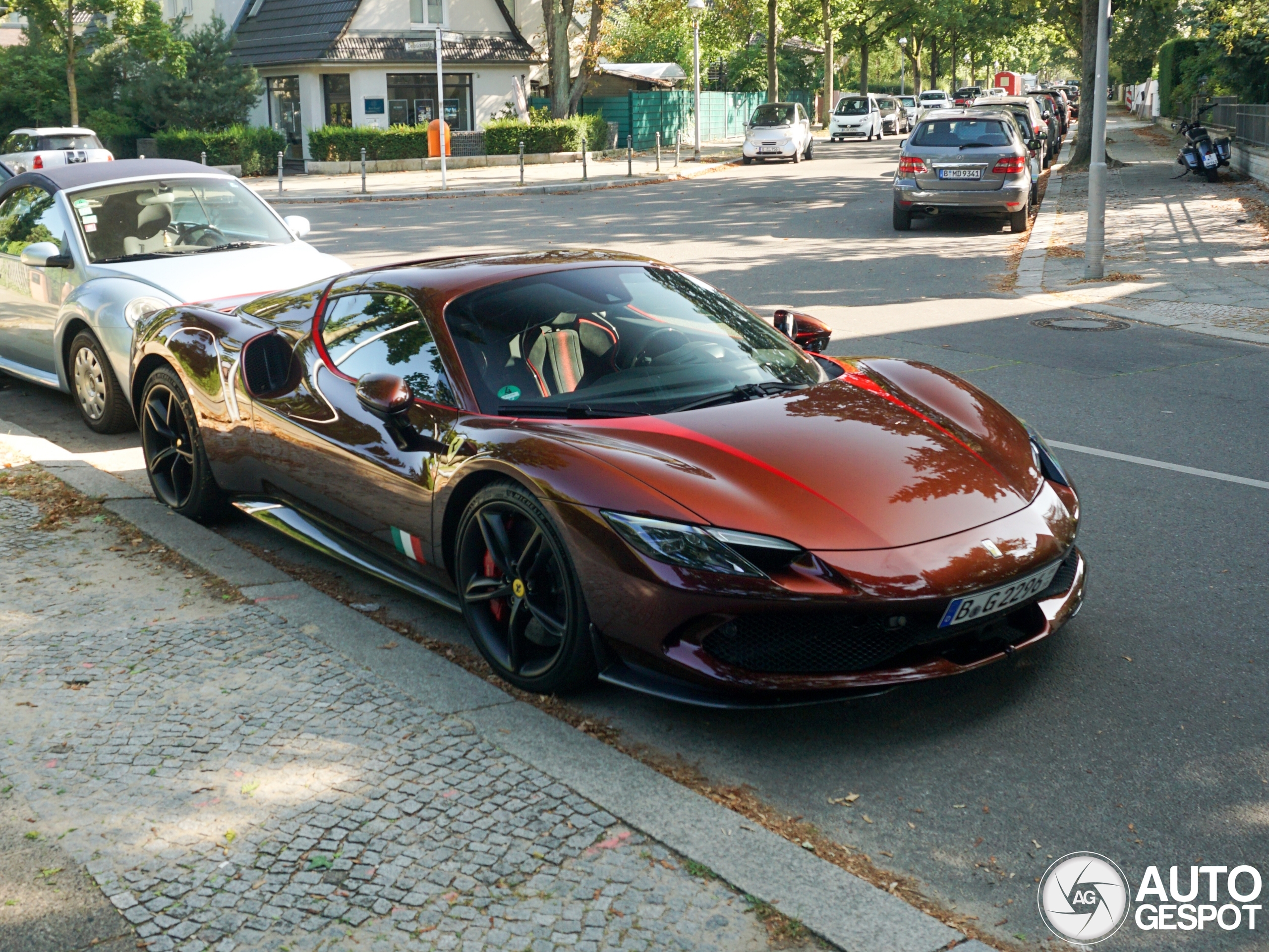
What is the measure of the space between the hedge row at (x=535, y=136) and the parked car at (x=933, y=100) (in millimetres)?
29054

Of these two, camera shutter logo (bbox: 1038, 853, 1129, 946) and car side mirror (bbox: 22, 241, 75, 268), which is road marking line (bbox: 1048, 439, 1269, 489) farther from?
car side mirror (bbox: 22, 241, 75, 268)

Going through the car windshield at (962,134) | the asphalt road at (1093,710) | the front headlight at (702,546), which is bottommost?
the asphalt road at (1093,710)

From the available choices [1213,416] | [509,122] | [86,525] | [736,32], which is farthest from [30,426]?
[736,32]

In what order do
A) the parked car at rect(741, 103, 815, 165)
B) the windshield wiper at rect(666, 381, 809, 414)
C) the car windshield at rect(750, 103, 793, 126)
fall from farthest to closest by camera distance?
the car windshield at rect(750, 103, 793, 126), the parked car at rect(741, 103, 815, 165), the windshield wiper at rect(666, 381, 809, 414)

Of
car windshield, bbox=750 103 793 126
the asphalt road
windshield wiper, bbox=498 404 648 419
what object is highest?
car windshield, bbox=750 103 793 126

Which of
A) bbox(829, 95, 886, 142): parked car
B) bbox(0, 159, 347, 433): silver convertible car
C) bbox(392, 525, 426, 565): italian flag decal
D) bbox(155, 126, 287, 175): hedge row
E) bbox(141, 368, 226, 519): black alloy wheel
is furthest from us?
bbox(829, 95, 886, 142): parked car

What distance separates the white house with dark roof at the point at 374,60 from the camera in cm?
4194

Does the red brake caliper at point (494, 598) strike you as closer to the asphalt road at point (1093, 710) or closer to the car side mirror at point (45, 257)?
the asphalt road at point (1093, 710)

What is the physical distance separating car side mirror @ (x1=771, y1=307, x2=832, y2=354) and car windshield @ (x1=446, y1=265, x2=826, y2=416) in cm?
54

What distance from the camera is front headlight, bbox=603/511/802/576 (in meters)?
3.58

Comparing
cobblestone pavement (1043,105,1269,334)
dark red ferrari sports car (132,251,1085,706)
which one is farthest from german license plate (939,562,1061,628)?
cobblestone pavement (1043,105,1269,334)

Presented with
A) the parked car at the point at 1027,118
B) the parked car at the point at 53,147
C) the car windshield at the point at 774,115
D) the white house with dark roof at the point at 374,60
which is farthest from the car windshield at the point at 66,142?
the parked car at the point at 1027,118

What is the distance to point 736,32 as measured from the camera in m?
65.4

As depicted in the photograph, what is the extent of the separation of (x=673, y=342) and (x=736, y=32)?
6490 centimetres
